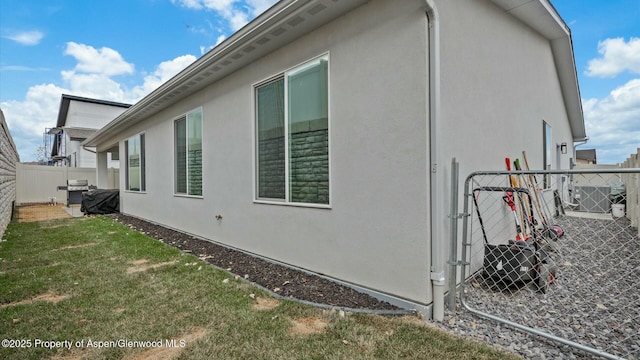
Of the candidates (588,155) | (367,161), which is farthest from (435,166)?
(588,155)

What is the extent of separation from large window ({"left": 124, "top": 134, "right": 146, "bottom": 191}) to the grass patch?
483 cm

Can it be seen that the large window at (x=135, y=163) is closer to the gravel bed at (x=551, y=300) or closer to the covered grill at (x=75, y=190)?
the gravel bed at (x=551, y=300)

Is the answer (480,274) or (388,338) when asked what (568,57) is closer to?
(480,274)

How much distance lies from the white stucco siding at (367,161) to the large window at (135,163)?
5653mm

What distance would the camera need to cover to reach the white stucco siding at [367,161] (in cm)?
264

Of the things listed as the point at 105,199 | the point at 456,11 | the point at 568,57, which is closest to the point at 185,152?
the point at 456,11

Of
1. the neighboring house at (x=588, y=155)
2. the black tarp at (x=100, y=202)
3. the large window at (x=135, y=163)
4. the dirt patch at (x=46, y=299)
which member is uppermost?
the neighboring house at (x=588, y=155)

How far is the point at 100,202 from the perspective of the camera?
10.5 m

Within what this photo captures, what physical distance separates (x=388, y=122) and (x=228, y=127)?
317 cm

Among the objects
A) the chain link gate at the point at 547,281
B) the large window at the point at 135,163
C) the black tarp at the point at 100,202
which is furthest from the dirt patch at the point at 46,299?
the black tarp at the point at 100,202

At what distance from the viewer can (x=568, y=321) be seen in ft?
8.32

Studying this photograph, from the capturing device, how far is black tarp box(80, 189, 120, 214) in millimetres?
10328

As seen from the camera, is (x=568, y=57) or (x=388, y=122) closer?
(x=388, y=122)

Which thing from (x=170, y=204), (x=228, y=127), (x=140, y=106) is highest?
(x=140, y=106)
